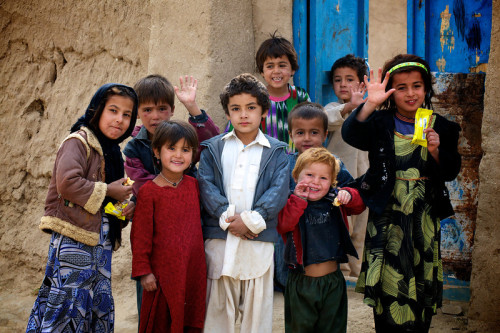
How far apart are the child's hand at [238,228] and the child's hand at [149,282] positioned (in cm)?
45

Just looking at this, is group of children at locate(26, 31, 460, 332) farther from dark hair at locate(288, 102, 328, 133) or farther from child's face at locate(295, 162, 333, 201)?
dark hair at locate(288, 102, 328, 133)

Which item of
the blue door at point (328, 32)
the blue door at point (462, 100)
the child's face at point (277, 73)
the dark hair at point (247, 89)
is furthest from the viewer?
the blue door at point (328, 32)

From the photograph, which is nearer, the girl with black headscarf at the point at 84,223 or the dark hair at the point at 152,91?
the girl with black headscarf at the point at 84,223

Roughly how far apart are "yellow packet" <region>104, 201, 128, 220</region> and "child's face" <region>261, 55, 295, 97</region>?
147 centimetres

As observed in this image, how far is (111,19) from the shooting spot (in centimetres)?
473

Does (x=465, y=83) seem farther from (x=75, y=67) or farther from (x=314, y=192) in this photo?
(x=75, y=67)

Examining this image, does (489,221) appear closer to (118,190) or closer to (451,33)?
(451,33)

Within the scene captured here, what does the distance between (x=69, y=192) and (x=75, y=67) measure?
2.87 metres

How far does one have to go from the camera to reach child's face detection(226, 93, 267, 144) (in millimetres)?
2754

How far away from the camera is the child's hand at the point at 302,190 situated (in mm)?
2646

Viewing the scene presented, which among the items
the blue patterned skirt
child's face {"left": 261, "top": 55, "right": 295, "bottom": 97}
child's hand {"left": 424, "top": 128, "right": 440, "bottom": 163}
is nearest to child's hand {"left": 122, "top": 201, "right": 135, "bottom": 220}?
the blue patterned skirt

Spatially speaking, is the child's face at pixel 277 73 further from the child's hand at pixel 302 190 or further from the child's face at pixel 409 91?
the child's hand at pixel 302 190

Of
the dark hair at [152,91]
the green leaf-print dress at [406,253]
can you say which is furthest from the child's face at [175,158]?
the green leaf-print dress at [406,253]

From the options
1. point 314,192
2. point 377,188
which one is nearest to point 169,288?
point 314,192
